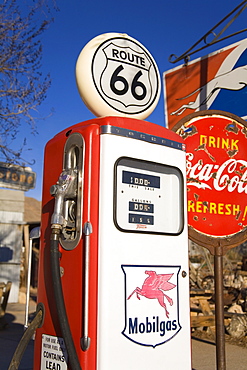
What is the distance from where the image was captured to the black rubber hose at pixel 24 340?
9.55 ft

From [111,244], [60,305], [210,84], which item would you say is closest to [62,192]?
[111,244]

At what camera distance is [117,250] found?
115 inches

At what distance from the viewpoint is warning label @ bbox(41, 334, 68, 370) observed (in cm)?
295

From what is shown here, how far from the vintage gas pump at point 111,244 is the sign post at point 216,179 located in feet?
2.08

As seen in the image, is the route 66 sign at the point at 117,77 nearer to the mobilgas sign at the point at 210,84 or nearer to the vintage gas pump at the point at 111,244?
the vintage gas pump at the point at 111,244

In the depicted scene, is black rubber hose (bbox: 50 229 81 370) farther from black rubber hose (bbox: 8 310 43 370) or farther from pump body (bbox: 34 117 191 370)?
black rubber hose (bbox: 8 310 43 370)

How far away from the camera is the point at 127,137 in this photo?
311cm

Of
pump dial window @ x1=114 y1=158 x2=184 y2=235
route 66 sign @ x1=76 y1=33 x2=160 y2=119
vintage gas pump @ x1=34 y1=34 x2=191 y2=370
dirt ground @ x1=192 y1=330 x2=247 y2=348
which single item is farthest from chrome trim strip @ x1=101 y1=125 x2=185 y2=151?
dirt ground @ x1=192 y1=330 x2=247 y2=348

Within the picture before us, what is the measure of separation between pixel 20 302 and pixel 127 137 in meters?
10.5

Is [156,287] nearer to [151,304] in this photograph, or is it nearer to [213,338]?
[151,304]

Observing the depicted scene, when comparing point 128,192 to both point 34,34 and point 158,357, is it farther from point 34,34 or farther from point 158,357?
point 34,34

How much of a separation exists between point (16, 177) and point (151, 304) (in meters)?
9.98

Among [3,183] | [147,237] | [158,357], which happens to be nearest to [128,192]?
[147,237]

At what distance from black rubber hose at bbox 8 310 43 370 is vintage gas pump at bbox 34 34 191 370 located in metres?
0.06
